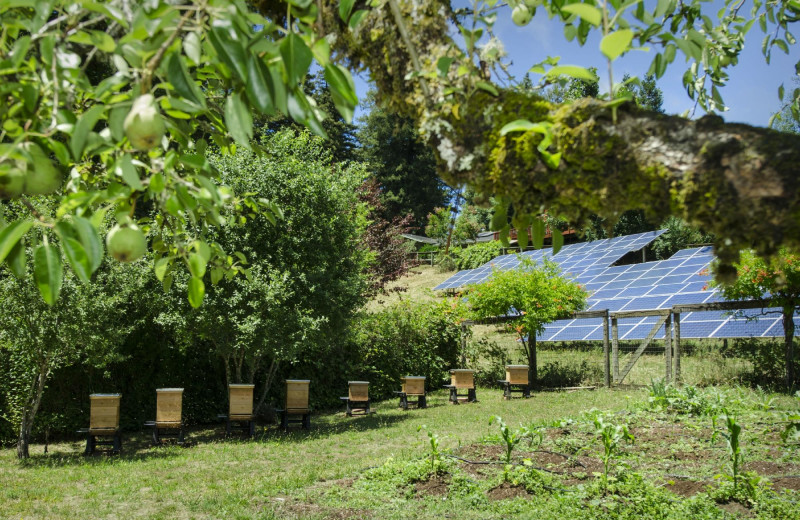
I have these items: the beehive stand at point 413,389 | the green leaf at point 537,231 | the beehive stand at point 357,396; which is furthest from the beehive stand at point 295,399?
the green leaf at point 537,231

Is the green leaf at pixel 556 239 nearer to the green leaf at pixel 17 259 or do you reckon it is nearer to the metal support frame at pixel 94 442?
the green leaf at pixel 17 259

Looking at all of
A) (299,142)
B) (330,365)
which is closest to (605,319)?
(330,365)

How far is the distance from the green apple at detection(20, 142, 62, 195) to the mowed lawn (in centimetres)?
404

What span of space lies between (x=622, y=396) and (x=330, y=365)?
5.75m

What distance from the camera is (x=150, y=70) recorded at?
105 centimetres

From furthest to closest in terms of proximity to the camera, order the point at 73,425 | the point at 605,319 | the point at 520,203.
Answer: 1. the point at 605,319
2. the point at 73,425
3. the point at 520,203

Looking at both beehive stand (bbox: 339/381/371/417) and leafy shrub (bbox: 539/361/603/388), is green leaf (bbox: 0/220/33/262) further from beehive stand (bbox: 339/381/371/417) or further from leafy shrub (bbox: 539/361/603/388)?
leafy shrub (bbox: 539/361/603/388)

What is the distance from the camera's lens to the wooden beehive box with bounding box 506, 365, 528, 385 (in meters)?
11.7

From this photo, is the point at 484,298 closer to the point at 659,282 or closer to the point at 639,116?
the point at 659,282

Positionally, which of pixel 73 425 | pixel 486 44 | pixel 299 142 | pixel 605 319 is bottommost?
pixel 73 425

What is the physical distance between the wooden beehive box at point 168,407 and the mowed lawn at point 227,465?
15.4 inches

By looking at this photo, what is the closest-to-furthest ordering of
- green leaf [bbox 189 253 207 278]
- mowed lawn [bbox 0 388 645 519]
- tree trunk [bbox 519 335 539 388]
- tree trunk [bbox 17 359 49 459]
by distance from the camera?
green leaf [bbox 189 253 207 278]
mowed lawn [bbox 0 388 645 519]
tree trunk [bbox 17 359 49 459]
tree trunk [bbox 519 335 539 388]

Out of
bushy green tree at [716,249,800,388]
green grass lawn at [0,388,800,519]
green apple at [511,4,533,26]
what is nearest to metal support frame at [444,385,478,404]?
green grass lawn at [0,388,800,519]

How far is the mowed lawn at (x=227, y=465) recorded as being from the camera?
512cm
